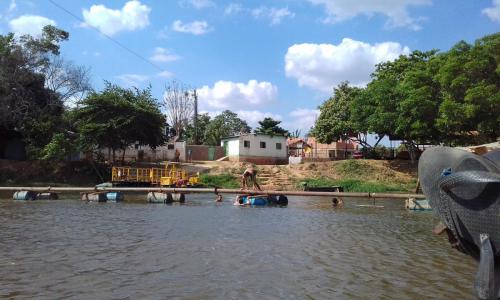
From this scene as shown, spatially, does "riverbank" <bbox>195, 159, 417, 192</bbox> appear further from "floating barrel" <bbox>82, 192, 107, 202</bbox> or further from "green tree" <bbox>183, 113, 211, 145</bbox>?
"green tree" <bbox>183, 113, 211, 145</bbox>

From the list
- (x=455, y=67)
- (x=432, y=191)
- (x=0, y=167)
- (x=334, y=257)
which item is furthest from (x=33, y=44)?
(x=432, y=191)

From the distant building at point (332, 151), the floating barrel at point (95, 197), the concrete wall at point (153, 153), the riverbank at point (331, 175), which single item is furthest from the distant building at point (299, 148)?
the floating barrel at point (95, 197)

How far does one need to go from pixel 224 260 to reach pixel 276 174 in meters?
35.6

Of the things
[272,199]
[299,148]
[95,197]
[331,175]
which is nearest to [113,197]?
[95,197]

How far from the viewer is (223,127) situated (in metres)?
72.6

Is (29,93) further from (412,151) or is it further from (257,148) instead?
(412,151)

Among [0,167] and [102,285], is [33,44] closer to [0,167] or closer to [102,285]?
[0,167]

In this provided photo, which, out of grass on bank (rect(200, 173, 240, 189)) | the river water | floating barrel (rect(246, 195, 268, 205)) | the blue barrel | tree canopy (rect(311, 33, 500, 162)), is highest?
tree canopy (rect(311, 33, 500, 162))

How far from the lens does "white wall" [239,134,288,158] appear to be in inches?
2167

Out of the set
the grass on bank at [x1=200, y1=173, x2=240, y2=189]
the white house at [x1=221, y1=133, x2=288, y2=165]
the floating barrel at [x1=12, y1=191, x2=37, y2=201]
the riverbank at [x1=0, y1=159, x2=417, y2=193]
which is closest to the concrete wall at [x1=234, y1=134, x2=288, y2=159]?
the white house at [x1=221, y1=133, x2=288, y2=165]

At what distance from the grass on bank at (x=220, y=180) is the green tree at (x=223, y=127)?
21708 millimetres

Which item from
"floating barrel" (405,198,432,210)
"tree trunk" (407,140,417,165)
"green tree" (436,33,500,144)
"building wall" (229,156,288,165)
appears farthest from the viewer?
"building wall" (229,156,288,165)

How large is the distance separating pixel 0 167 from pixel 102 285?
121 ft

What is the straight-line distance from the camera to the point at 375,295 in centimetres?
736
